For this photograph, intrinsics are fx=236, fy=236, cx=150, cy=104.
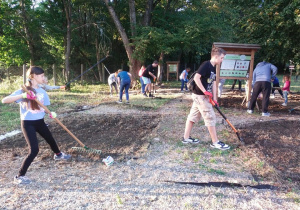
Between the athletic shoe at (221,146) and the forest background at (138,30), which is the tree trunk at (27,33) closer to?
the forest background at (138,30)

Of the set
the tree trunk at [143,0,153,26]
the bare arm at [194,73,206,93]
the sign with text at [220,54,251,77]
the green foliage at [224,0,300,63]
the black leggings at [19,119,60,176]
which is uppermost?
the tree trunk at [143,0,153,26]

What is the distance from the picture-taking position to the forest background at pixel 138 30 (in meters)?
8.39

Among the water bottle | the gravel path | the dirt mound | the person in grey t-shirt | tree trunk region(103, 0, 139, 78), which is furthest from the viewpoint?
tree trunk region(103, 0, 139, 78)

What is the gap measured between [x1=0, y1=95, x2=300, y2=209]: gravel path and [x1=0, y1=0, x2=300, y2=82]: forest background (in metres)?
5.70

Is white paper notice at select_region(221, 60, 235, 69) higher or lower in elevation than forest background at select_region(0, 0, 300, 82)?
lower

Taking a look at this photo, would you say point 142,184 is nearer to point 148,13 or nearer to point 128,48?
point 128,48

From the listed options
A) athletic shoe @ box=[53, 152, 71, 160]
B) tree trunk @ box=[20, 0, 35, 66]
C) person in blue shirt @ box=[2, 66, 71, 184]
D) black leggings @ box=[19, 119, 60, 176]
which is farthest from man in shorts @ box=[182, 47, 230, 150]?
tree trunk @ box=[20, 0, 35, 66]

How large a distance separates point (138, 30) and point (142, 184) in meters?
12.6

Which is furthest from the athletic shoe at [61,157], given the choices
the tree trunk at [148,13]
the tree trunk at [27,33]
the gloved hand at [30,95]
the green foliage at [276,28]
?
the tree trunk at [27,33]

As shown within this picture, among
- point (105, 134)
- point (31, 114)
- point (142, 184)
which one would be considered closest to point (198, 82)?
point (142, 184)

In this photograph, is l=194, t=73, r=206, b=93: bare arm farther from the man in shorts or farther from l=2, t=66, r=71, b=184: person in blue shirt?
l=2, t=66, r=71, b=184: person in blue shirt

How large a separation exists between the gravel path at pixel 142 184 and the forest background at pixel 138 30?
5698mm

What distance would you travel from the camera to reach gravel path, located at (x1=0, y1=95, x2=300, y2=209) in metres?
2.70

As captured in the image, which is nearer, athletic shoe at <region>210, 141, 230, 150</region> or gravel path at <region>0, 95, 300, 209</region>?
gravel path at <region>0, 95, 300, 209</region>
